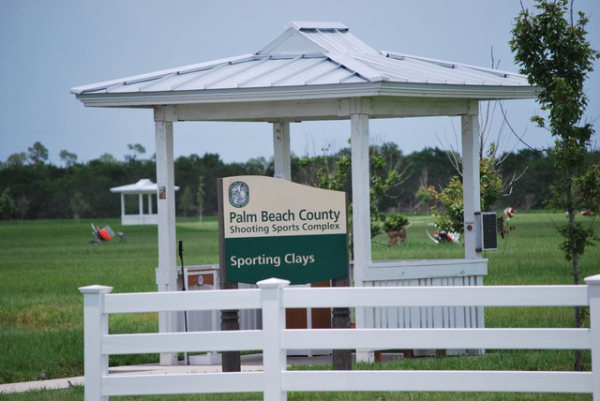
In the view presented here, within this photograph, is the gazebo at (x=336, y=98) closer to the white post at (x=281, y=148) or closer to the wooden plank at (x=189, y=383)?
the white post at (x=281, y=148)

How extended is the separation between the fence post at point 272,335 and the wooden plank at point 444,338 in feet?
0.25

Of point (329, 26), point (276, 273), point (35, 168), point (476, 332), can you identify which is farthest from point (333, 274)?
point (35, 168)

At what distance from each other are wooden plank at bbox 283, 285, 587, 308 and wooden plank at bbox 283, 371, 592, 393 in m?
0.47

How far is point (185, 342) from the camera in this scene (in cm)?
710

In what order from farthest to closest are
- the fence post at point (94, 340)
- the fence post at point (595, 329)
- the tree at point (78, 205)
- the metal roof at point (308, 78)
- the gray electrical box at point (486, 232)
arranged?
1. the tree at point (78, 205)
2. the gray electrical box at point (486, 232)
3. the metal roof at point (308, 78)
4. the fence post at point (94, 340)
5. the fence post at point (595, 329)

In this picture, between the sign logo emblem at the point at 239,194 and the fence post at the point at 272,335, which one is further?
the sign logo emblem at the point at 239,194

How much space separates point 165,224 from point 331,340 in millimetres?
5016

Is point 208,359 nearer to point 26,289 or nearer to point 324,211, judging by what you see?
point 324,211

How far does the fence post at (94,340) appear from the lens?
23.7 feet

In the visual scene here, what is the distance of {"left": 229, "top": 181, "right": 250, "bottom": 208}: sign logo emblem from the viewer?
9.23 metres

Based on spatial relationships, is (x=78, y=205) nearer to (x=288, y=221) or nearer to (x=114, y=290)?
(x=114, y=290)

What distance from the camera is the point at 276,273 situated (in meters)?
9.16

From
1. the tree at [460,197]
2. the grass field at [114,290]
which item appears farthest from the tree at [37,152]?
the tree at [460,197]

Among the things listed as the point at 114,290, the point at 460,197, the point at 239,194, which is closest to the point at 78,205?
the point at 114,290
